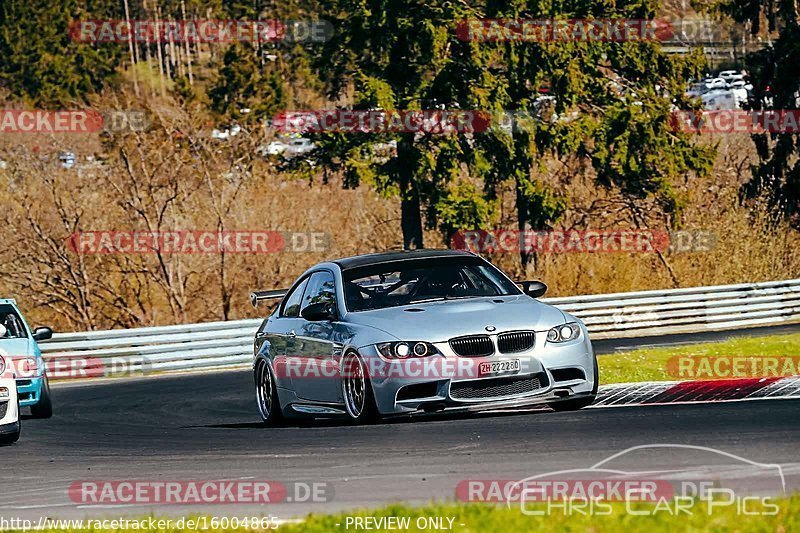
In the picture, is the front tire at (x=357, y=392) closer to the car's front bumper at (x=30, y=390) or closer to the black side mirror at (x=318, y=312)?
the black side mirror at (x=318, y=312)

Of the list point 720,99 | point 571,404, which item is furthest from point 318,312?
point 720,99

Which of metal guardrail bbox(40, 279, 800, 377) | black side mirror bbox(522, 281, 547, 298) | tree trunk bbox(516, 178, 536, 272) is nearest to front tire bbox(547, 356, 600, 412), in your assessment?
black side mirror bbox(522, 281, 547, 298)

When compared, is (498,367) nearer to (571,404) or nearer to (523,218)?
(571,404)

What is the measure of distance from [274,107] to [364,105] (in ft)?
89.5

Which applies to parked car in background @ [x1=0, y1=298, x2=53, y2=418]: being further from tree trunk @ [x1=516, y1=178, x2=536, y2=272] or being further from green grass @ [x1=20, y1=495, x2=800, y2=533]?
tree trunk @ [x1=516, y1=178, x2=536, y2=272]

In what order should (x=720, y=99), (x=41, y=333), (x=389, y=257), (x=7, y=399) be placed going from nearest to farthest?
(x=7, y=399) → (x=389, y=257) → (x=41, y=333) → (x=720, y=99)

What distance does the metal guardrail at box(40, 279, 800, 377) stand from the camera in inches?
1047

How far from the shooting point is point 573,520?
715cm

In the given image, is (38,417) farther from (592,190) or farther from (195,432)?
(592,190)

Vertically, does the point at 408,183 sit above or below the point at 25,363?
below

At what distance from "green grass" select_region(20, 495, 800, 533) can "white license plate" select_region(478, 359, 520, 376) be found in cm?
420

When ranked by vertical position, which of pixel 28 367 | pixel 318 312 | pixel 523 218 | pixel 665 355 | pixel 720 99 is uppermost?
pixel 318 312

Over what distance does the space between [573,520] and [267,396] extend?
7.91 m

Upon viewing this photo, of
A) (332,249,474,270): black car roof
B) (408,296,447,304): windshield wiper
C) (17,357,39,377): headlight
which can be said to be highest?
(332,249,474,270): black car roof
